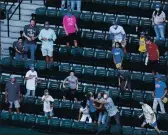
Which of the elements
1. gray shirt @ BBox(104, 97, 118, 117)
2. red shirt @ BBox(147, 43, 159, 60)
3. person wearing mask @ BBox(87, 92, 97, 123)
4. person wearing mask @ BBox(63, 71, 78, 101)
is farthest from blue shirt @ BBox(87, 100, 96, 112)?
red shirt @ BBox(147, 43, 159, 60)

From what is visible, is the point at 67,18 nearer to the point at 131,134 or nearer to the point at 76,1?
the point at 76,1

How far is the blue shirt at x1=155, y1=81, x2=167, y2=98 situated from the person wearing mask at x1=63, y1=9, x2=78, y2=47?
326 cm

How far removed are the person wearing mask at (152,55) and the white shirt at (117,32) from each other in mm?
932

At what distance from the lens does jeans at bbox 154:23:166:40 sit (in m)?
24.2

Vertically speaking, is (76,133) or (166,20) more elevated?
(166,20)

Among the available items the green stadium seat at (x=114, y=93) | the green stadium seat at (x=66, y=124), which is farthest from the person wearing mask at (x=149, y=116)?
the green stadium seat at (x=66, y=124)

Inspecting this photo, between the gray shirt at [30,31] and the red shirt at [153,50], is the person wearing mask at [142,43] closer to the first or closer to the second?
the red shirt at [153,50]

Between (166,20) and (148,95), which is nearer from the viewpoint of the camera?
(148,95)

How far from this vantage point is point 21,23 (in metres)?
25.6

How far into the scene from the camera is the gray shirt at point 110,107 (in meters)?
22.5

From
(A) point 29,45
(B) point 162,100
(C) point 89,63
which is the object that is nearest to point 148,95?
(B) point 162,100

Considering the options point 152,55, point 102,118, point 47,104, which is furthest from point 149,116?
point 47,104

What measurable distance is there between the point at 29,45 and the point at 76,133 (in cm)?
346

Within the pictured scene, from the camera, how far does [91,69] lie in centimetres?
2398
